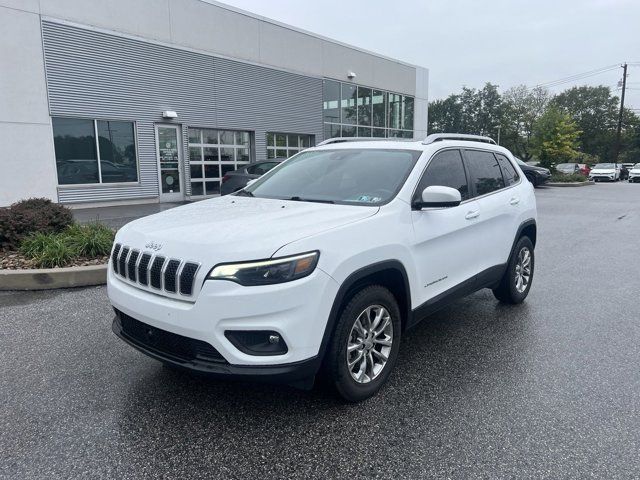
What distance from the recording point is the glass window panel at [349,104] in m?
24.1

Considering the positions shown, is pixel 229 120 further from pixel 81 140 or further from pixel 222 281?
pixel 222 281

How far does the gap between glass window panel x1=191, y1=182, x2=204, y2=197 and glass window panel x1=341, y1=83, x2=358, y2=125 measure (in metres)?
9.23

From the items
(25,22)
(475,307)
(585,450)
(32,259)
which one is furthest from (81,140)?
(585,450)

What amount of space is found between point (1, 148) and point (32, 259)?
8.68 m

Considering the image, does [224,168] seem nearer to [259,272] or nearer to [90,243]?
[90,243]

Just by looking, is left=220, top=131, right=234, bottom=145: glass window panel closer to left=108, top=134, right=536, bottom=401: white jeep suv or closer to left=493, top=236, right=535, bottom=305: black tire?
left=108, top=134, right=536, bottom=401: white jeep suv

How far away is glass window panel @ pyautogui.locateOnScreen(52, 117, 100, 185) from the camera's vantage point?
555 inches

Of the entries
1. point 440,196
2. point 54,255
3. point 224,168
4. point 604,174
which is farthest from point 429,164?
point 604,174

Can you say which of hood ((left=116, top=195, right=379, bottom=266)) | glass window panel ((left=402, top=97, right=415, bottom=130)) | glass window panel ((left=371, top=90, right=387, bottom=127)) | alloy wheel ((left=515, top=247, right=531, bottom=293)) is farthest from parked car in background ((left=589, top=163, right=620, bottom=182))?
hood ((left=116, top=195, right=379, bottom=266))

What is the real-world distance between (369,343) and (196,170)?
51.4 feet

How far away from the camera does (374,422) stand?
302cm

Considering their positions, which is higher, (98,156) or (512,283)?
(98,156)

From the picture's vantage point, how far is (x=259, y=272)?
2652 millimetres

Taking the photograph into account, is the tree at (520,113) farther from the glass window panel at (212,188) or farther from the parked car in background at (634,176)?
the glass window panel at (212,188)
